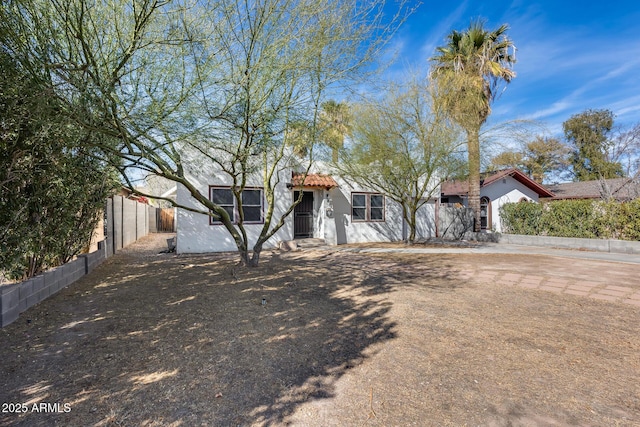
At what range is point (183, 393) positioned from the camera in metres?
2.41

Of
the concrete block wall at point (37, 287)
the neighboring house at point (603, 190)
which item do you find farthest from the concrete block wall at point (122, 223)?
the neighboring house at point (603, 190)

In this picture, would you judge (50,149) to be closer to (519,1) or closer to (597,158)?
(519,1)

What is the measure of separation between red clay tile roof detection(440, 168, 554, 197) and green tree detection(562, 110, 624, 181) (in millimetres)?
10326

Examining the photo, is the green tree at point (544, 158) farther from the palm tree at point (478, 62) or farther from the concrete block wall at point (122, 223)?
the concrete block wall at point (122, 223)

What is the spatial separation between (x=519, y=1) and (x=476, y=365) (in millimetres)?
10012

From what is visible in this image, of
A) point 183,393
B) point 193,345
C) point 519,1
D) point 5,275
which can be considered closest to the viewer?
point 183,393

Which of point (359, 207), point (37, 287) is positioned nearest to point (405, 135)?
point (359, 207)

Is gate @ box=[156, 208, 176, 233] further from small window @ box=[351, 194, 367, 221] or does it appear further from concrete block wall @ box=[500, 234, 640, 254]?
concrete block wall @ box=[500, 234, 640, 254]

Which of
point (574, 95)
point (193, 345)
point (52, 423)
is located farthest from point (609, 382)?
point (574, 95)

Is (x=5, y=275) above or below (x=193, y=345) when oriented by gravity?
above

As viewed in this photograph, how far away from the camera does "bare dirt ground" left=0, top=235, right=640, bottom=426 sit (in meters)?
2.24

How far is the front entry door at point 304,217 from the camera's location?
1267 cm

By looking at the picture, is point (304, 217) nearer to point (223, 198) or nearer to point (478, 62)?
point (223, 198)

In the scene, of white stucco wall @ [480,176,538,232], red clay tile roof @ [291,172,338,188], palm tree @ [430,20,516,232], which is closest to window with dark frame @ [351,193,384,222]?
red clay tile roof @ [291,172,338,188]
